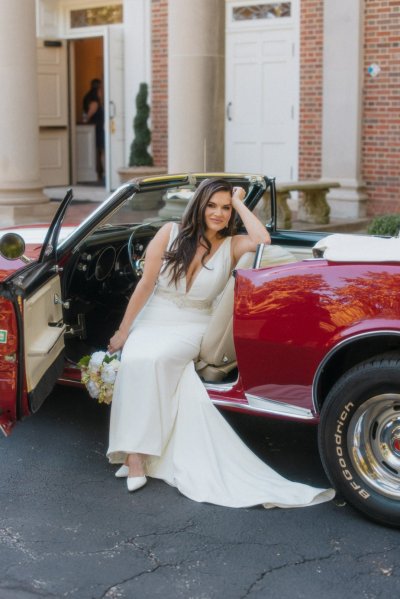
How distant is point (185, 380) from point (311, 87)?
31.0ft

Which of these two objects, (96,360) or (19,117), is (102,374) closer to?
(96,360)

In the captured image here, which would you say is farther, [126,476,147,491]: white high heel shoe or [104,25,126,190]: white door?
[104,25,126,190]: white door

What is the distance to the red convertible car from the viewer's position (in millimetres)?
4184

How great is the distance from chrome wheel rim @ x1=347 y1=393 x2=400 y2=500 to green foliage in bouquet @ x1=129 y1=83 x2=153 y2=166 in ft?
37.5

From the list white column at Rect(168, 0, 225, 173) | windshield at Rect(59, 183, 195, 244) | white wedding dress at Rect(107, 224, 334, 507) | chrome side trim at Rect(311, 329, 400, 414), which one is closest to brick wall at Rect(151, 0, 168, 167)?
windshield at Rect(59, 183, 195, 244)

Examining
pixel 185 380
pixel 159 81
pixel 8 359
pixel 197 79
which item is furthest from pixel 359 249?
pixel 159 81

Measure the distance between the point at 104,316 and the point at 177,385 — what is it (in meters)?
1.20

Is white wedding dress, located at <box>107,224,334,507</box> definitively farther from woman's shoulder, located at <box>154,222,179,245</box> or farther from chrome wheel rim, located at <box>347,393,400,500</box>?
woman's shoulder, located at <box>154,222,179,245</box>

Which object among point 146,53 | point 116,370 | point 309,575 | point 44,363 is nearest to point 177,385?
point 116,370

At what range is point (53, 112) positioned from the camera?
16.9 metres

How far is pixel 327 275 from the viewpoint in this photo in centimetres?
428

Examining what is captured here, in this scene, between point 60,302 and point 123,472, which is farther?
point 60,302

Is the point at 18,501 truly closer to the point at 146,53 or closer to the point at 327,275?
the point at 327,275

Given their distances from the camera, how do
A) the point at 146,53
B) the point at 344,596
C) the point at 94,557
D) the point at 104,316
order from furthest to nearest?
1. the point at 146,53
2. the point at 104,316
3. the point at 94,557
4. the point at 344,596
